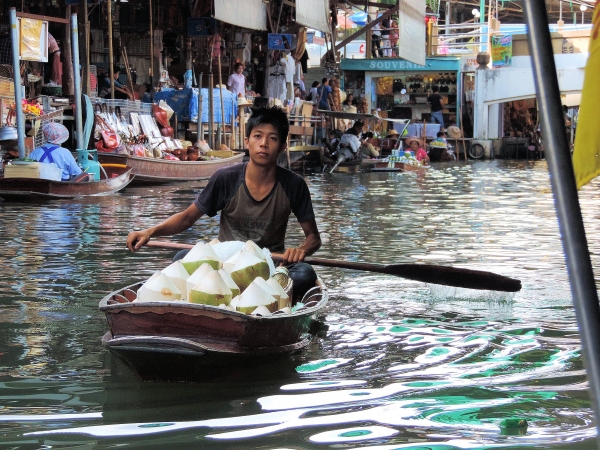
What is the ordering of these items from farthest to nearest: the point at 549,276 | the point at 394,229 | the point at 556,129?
the point at 394,229 < the point at 549,276 < the point at 556,129

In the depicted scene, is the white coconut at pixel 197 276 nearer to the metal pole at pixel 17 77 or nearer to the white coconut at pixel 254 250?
the white coconut at pixel 254 250

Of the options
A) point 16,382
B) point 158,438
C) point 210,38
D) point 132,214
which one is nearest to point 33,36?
point 132,214

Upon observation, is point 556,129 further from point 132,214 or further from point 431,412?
point 132,214

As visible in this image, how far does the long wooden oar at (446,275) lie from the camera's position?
516cm

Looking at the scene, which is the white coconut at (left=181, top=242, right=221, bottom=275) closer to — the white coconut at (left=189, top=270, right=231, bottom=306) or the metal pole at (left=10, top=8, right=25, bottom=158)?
the white coconut at (left=189, top=270, right=231, bottom=306)

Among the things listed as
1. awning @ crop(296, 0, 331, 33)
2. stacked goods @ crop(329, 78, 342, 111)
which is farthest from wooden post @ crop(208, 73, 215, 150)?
stacked goods @ crop(329, 78, 342, 111)

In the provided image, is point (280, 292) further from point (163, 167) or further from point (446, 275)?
point (163, 167)

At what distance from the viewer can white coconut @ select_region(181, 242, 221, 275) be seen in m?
4.50

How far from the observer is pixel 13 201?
13188 mm

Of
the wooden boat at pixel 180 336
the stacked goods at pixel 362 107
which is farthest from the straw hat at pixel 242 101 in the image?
the wooden boat at pixel 180 336

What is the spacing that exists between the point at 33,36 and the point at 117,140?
3327mm

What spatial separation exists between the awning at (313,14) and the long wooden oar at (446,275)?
12985mm

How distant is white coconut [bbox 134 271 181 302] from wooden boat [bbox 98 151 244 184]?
1151 cm

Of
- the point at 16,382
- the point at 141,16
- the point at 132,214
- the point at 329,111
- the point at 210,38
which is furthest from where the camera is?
the point at 329,111
